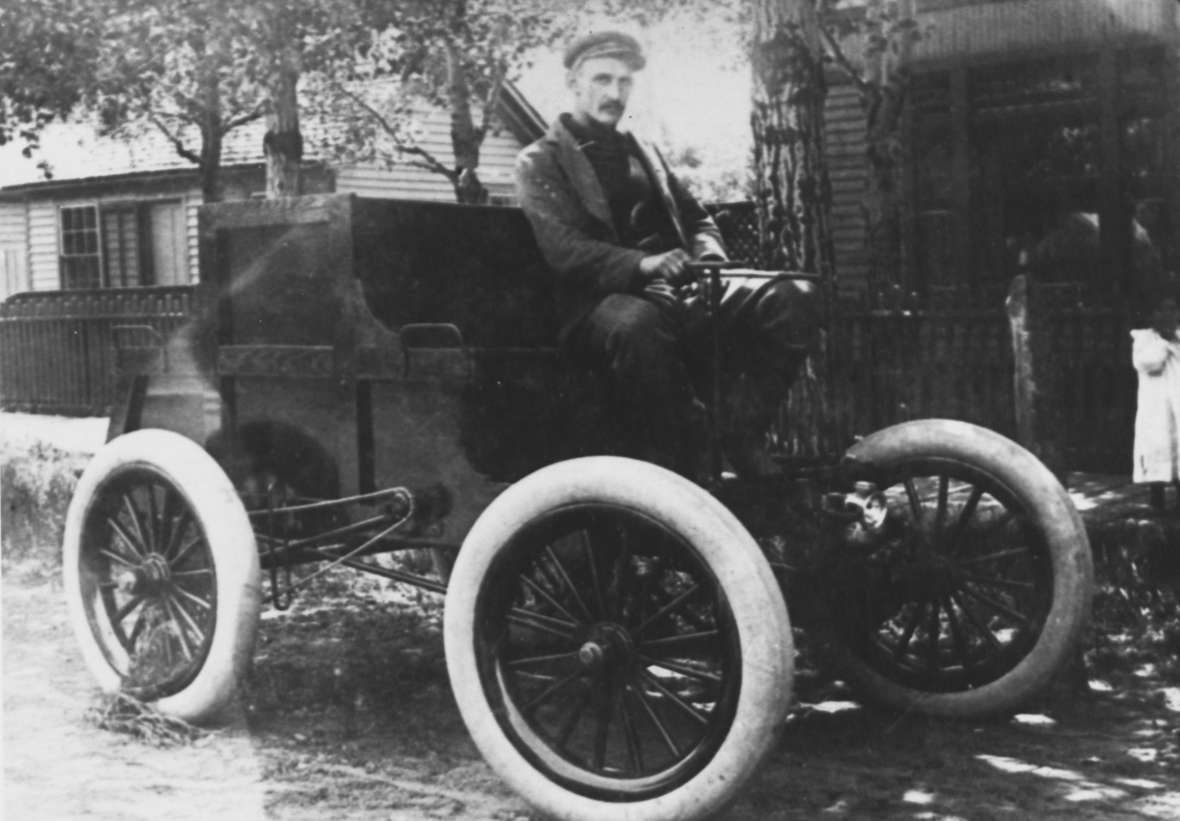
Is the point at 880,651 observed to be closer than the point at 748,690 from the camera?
No

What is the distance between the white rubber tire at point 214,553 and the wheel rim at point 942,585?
1.52m

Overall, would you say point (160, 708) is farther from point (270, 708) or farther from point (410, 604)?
point (410, 604)

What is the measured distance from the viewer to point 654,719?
2.79 metres

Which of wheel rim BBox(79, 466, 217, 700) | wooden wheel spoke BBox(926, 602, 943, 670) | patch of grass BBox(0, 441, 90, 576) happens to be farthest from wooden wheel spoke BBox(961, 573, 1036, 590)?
patch of grass BBox(0, 441, 90, 576)

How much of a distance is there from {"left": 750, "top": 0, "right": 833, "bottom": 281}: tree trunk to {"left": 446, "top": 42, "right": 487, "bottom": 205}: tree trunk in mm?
1529

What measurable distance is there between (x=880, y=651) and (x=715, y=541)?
1.25 metres

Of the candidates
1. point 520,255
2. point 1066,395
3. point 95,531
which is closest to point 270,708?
point 95,531

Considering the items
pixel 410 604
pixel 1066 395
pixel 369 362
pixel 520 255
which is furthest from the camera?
pixel 1066 395

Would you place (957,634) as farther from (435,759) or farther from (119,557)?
(119,557)

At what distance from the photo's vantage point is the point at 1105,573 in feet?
16.4

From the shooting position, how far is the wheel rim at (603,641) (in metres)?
2.73

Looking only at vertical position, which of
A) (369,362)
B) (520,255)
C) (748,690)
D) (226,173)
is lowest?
(748,690)

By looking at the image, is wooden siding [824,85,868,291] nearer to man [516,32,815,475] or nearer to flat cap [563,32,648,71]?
man [516,32,815,475]

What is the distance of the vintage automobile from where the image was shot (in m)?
2.92
